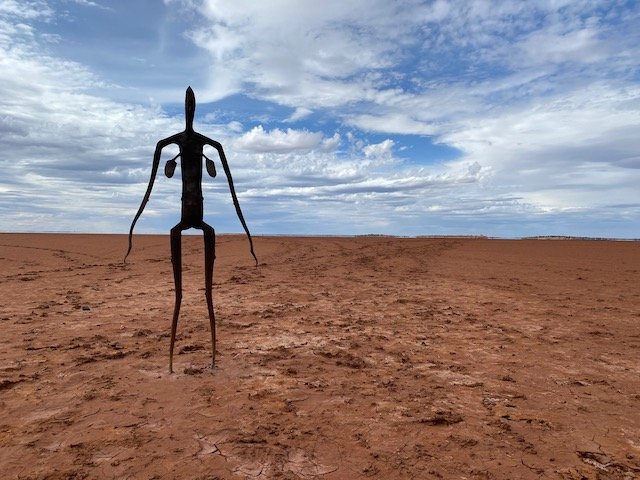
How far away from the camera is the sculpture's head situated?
15.8ft

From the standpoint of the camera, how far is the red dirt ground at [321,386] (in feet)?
10.5

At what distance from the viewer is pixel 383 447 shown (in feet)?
11.1

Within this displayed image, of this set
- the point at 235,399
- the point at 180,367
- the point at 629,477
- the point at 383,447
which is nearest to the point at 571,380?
the point at 629,477

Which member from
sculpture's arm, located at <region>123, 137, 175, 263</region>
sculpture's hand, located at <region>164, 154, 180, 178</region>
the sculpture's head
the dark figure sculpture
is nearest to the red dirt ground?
the dark figure sculpture

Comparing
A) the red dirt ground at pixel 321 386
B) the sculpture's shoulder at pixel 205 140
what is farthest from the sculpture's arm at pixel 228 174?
the red dirt ground at pixel 321 386

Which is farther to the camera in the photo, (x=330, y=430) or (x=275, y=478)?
(x=330, y=430)

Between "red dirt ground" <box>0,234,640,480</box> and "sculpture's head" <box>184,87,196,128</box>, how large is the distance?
9.14 feet

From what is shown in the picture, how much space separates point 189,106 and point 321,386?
3.29m

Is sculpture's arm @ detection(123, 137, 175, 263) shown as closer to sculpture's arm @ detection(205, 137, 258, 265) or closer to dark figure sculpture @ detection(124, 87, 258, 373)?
dark figure sculpture @ detection(124, 87, 258, 373)

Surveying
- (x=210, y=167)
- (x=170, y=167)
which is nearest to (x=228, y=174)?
(x=210, y=167)

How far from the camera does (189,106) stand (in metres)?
4.84

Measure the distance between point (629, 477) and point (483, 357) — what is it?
8.85 ft

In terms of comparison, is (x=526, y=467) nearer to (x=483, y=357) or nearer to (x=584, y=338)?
(x=483, y=357)

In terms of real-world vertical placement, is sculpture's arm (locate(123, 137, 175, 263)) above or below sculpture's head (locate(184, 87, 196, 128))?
Result: below
